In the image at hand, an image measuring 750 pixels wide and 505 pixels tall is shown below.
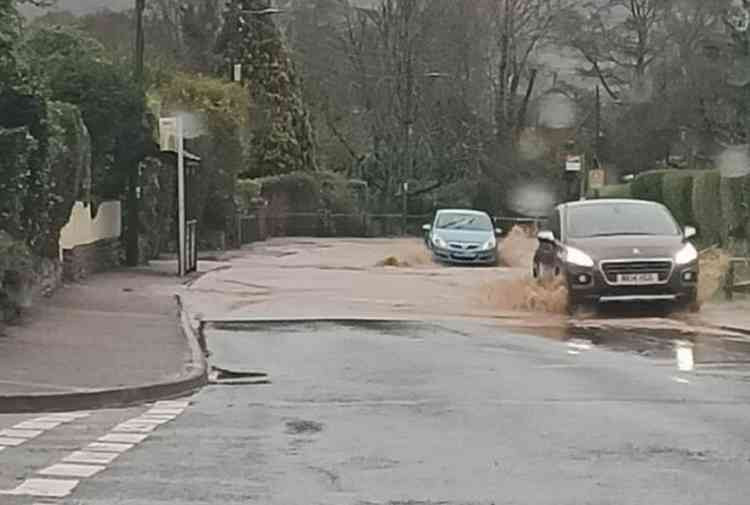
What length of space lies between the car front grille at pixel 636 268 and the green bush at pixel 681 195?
1462 centimetres

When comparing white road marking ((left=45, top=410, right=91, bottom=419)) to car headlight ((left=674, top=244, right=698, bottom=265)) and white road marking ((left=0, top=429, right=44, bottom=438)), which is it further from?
car headlight ((left=674, top=244, right=698, bottom=265))

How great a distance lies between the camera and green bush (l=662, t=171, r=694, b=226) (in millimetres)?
36156

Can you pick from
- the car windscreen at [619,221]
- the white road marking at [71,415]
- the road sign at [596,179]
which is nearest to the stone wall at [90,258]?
the car windscreen at [619,221]

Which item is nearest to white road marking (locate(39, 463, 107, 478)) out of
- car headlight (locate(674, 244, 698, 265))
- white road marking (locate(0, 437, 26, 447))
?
white road marking (locate(0, 437, 26, 447))

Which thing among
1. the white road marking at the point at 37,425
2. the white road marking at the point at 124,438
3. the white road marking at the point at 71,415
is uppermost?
the white road marking at the point at 124,438

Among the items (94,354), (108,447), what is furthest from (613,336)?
(108,447)

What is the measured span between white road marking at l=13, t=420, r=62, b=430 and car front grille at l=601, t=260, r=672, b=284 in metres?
11.4

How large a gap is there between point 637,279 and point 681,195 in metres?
15.9

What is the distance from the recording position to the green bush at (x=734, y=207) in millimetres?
29375

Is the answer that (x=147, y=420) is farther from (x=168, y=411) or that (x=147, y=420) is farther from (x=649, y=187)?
(x=649, y=187)

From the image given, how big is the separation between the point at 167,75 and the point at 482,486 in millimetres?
38177

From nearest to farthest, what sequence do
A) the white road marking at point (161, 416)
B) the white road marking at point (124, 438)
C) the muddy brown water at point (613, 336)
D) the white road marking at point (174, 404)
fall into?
the white road marking at point (124, 438) < the white road marking at point (161, 416) < the white road marking at point (174, 404) < the muddy brown water at point (613, 336)

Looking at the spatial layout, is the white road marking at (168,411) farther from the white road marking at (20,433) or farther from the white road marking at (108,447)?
the white road marking at (108,447)

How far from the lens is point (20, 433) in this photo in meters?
10.7
